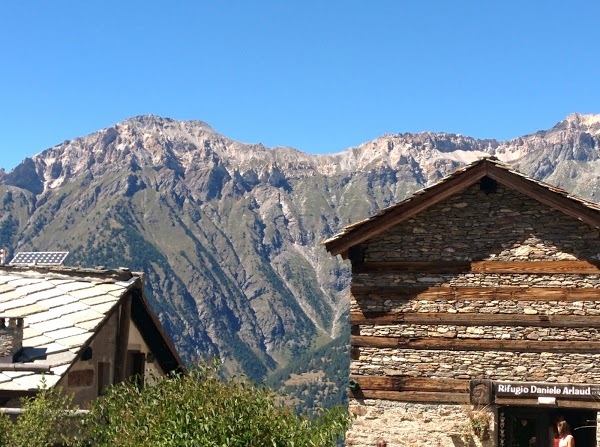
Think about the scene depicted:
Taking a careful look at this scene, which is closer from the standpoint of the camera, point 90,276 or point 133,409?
point 133,409

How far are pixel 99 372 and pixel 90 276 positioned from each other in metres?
3.05

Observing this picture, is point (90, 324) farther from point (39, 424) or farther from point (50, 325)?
point (39, 424)

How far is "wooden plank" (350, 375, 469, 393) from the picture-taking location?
74.7 feet

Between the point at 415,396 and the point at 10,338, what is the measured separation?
9.92 metres

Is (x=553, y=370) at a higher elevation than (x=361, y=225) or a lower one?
lower

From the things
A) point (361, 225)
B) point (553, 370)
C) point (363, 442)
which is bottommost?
point (363, 442)

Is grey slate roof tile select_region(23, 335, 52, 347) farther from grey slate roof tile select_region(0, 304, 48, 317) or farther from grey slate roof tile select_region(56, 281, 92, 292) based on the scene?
grey slate roof tile select_region(56, 281, 92, 292)

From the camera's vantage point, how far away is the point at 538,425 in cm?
2345

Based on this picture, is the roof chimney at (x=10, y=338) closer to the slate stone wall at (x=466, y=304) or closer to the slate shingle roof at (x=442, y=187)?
the slate shingle roof at (x=442, y=187)

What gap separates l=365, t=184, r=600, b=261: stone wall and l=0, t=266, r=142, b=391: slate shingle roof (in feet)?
22.8

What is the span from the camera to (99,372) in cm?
2303

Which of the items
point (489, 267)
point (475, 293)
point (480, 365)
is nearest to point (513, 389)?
point (480, 365)

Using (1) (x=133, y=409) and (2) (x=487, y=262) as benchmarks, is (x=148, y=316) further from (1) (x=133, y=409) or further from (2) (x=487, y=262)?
(2) (x=487, y=262)

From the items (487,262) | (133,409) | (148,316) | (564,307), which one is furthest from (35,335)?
(564,307)
